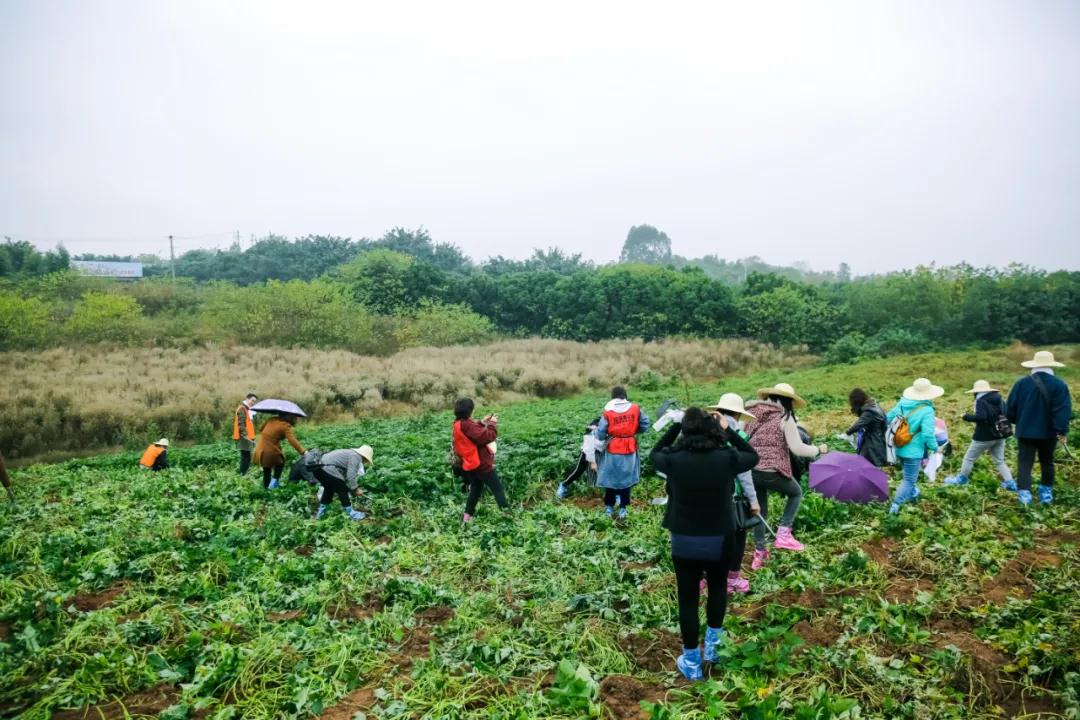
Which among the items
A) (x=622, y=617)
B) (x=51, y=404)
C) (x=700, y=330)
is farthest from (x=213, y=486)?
(x=700, y=330)

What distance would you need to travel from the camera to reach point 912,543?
6680mm

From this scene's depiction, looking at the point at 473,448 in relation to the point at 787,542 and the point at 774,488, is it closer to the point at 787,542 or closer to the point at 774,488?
the point at 774,488

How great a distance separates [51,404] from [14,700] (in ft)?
74.3

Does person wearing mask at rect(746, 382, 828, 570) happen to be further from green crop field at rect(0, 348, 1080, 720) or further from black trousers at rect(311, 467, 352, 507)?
black trousers at rect(311, 467, 352, 507)

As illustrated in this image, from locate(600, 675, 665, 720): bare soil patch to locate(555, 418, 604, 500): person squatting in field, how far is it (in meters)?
4.74

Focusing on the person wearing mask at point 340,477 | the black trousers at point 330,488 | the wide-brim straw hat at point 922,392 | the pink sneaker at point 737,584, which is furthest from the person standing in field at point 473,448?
the wide-brim straw hat at point 922,392

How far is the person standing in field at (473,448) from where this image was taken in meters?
8.42

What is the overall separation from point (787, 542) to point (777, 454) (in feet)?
3.58

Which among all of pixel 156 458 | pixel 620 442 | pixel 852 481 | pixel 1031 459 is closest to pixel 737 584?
pixel 620 442

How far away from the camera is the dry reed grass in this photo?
22.4 metres

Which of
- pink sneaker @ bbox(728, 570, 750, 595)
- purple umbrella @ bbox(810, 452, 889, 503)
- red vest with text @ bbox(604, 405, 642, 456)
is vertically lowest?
pink sneaker @ bbox(728, 570, 750, 595)

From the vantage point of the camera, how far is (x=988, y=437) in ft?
27.4

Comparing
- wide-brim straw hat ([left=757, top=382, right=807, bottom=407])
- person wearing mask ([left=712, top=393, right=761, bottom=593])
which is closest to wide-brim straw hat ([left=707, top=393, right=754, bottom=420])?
person wearing mask ([left=712, top=393, right=761, bottom=593])

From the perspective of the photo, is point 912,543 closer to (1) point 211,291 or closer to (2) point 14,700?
(2) point 14,700
